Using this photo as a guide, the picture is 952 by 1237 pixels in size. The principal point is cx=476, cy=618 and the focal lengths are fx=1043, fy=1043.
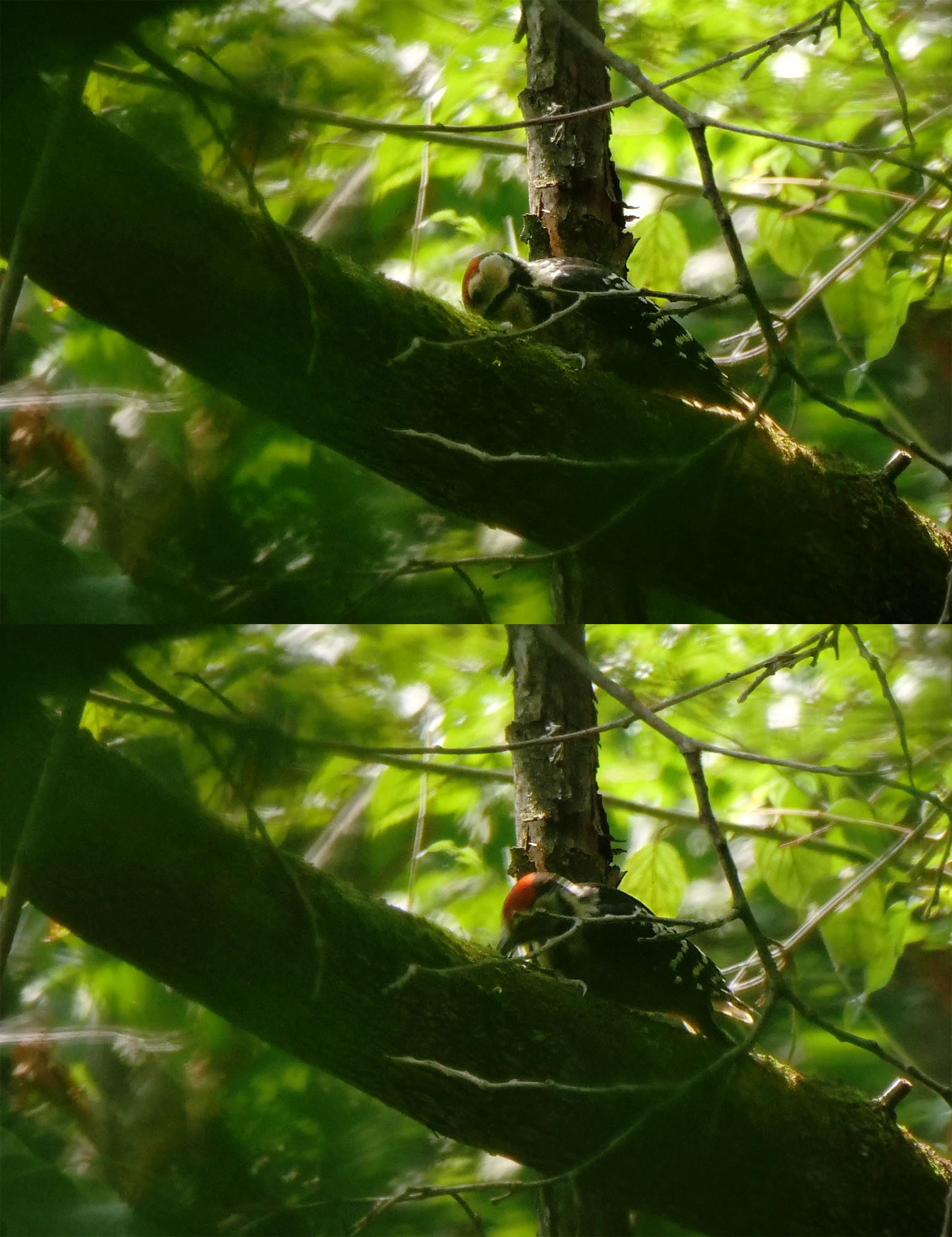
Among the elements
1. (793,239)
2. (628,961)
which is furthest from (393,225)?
(628,961)

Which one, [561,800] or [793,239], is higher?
[793,239]

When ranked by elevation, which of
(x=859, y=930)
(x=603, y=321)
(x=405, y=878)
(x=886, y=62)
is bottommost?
(x=859, y=930)

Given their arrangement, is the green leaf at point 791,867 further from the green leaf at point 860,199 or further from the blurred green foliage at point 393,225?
the green leaf at point 860,199

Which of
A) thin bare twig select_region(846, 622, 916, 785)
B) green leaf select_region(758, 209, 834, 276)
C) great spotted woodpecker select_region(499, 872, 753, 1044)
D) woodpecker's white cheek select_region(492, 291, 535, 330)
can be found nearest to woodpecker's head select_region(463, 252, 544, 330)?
woodpecker's white cheek select_region(492, 291, 535, 330)

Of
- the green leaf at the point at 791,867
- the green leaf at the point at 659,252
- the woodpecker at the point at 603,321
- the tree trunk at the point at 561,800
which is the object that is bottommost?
the green leaf at the point at 791,867

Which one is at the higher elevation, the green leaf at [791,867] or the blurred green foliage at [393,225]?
the blurred green foliage at [393,225]

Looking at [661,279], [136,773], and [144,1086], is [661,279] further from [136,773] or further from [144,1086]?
[144,1086]

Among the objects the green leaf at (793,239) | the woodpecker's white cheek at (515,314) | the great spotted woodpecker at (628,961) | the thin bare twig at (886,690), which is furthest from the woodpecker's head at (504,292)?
the great spotted woodpecker at (628,961)

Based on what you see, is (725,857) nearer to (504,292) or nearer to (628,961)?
(628,961)

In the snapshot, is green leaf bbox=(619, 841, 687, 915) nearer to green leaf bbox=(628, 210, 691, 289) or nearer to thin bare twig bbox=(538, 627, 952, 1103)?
thin bare twig bbox=(538, 627, 952, 1103)
